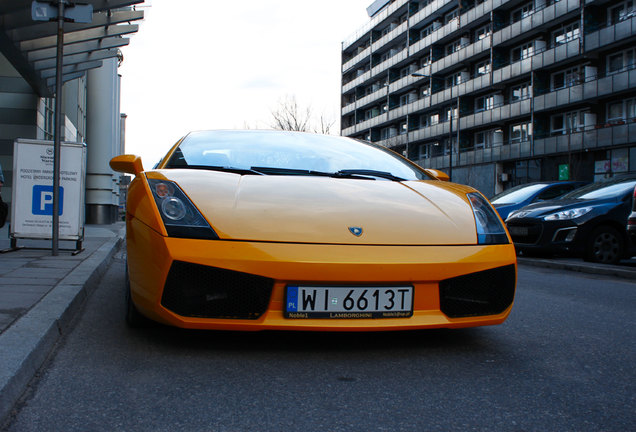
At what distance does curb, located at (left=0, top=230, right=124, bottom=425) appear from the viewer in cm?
207

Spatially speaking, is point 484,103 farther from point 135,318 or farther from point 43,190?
point 135,318

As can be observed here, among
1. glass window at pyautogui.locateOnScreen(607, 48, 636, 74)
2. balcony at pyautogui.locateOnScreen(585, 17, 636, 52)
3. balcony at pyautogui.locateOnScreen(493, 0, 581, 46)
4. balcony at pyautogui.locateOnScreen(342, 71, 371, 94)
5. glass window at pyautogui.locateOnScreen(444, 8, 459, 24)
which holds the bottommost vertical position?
glass window at pyautogui.locateOnScreen(607, 48, 636, 74)

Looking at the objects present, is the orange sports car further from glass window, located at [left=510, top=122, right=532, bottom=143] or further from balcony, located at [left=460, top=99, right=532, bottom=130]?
glass window, located at [left=510, top=122, right=532, bottom=143]

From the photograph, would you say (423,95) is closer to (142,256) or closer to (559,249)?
(559,249)

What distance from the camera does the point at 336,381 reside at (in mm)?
2340

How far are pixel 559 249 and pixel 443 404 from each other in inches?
279

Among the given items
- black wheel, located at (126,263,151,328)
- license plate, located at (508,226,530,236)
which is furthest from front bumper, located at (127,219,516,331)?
license plate, located at (508,226,530,236)

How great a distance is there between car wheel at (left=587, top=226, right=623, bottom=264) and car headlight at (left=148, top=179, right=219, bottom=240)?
7.13 meters

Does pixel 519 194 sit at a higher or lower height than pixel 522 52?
lower

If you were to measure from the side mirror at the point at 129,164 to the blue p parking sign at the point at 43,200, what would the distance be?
3.99 meters

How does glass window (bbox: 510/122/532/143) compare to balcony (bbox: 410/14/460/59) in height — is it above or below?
below

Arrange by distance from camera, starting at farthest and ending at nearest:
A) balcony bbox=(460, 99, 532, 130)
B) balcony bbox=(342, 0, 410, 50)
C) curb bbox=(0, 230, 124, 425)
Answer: balcony bbox=(342, 0, 410, 50) → balcony bbox=(460, 99, 532, 130) → curb bbox=(0, 230, 124, 425)

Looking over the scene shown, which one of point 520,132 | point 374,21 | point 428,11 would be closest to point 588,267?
point 520,132

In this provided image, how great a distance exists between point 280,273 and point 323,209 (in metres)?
0.47
